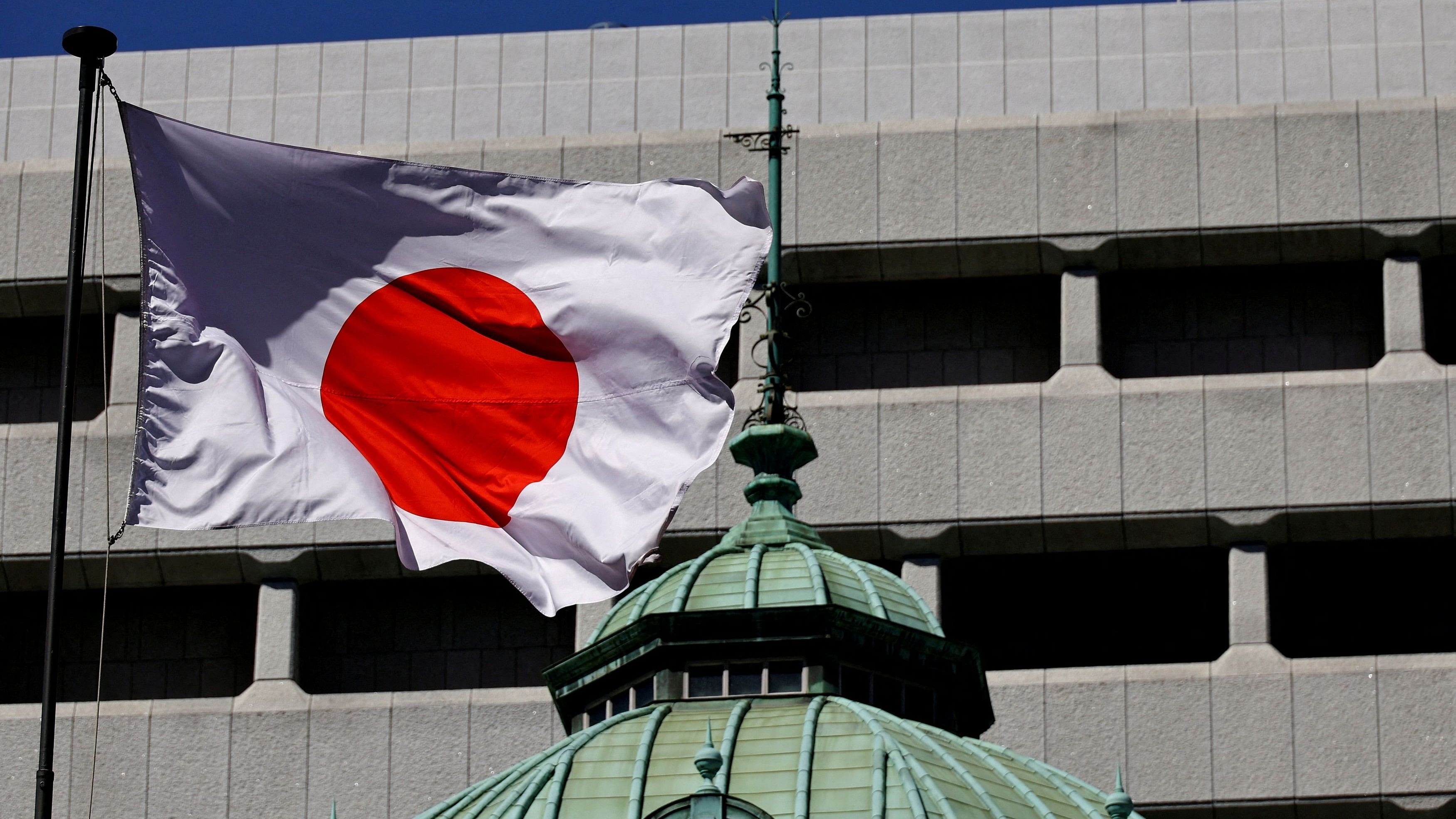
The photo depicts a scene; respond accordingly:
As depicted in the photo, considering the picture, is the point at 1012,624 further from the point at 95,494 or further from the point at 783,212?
→ the point at 95,494

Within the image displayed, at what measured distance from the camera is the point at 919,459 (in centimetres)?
5312

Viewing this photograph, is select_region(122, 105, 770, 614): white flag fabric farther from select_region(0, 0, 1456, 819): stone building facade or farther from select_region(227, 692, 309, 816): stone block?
select_region(227, 692, 309, 816): stone block

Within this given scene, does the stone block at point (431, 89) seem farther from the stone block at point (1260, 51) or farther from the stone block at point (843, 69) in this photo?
the stone block at point (1260, 51)

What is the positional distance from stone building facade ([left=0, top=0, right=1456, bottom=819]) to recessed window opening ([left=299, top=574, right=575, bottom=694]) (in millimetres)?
69

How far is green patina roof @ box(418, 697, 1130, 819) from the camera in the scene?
99.2 feet

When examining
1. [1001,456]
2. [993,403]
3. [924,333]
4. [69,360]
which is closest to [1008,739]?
[1001,456]

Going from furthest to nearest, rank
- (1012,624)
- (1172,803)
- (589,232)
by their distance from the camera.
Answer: (1012,624), (1172,803), (589,232)

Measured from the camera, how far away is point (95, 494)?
5450 centimetres

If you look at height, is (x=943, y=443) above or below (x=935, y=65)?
below

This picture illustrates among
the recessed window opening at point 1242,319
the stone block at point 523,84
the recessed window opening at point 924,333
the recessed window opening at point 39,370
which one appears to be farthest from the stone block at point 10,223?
the recessed window opening at point 1242,319

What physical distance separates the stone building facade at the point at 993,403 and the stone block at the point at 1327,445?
0.05 m

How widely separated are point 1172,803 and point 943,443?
691cm

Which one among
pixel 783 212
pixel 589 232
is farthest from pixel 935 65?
pixel 589 232

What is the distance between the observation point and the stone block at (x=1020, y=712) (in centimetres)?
5066
